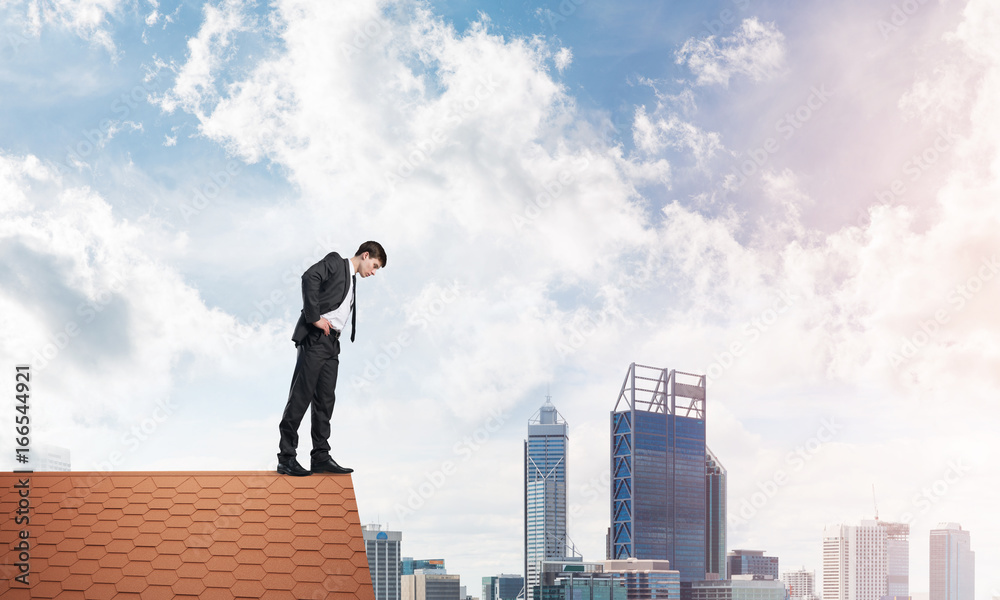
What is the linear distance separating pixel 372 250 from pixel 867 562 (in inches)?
5917

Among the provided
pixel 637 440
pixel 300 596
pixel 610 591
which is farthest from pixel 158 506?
pixel 637 440

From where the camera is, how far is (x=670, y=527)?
4161 inches

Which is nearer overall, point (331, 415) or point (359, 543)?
point (359, 543)

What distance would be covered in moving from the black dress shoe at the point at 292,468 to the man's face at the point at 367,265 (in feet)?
5.10

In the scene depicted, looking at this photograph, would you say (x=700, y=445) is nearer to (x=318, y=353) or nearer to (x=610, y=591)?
(x=610, y=591)

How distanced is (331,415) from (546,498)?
131m

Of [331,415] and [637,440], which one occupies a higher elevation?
[331,415]

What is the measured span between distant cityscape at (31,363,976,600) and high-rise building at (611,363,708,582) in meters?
0.15

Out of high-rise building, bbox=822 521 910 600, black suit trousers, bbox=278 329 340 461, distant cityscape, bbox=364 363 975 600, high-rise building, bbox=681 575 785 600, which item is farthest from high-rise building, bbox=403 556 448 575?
black suit trousers, bbox=278 329 340 461

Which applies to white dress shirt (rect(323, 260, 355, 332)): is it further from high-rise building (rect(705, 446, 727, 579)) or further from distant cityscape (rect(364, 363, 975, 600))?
high-rise building (rect(705, 446, 727, 579))

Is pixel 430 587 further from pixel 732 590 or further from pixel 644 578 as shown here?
pixel 732 590

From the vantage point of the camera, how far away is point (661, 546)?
342 feet

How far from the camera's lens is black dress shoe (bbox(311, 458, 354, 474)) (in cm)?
559

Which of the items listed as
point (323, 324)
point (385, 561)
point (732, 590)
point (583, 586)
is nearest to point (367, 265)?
point (323, 324)
